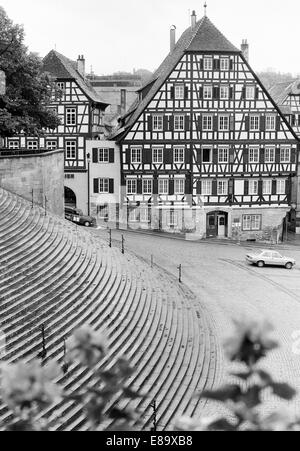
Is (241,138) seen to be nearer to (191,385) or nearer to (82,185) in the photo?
(82,185)

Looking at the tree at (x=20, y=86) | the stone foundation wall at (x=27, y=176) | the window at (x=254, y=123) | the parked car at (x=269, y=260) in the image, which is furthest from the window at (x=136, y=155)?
the stone foundation wall at (x=27, y=176)

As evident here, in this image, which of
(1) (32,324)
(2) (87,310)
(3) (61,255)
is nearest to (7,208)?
(3) (61,255)

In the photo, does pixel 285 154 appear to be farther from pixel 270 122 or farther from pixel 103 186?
pixel 103 186

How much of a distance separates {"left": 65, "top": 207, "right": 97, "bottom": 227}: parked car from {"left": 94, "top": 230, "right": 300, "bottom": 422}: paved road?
1895 mm

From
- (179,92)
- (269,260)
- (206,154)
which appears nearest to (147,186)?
(206,154)

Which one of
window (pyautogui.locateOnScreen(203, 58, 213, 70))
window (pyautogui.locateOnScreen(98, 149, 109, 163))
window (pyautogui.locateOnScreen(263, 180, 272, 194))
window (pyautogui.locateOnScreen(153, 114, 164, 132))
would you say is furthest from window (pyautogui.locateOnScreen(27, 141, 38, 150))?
window (pyautogui.locateOnScreen(263, 180, 272, 194))

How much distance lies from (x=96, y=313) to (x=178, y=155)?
25834 mm

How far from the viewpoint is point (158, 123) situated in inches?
1587

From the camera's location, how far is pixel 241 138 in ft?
136

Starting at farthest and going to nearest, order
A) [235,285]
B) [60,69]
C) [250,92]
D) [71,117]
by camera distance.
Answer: [71,117] < [60,69] < [250,92] < [235,285]

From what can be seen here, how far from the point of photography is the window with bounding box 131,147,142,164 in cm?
4084

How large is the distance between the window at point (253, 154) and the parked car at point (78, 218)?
35.7 feet

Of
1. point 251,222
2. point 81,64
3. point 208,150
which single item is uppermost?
point 81,64

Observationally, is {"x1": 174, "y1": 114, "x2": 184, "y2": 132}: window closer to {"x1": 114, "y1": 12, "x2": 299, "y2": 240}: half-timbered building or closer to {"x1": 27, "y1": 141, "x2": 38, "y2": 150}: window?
{"x1": 114, "y1": 12, "x2": 299, "y2": 240}: half-timbered building
